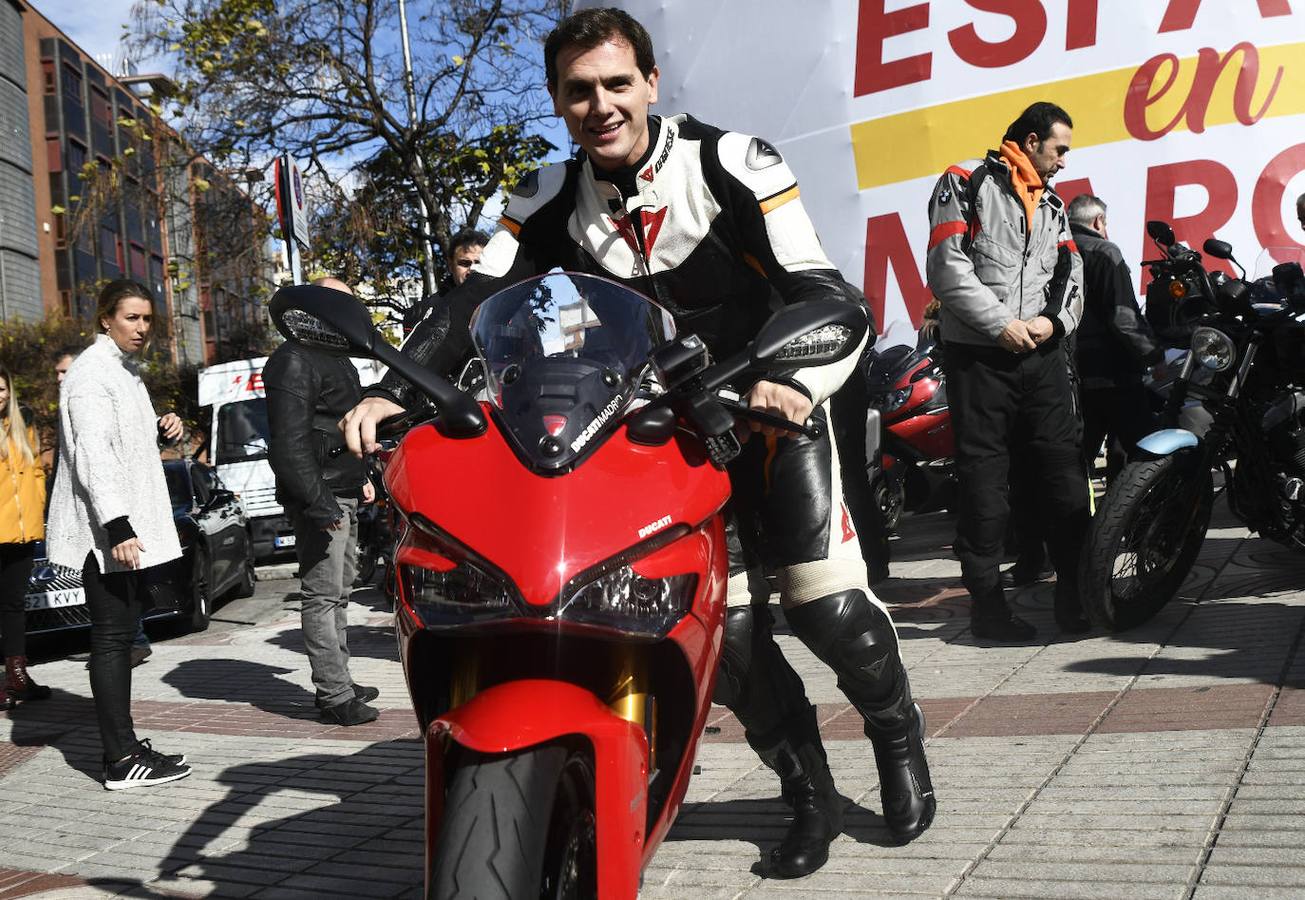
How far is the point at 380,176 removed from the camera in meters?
22.0

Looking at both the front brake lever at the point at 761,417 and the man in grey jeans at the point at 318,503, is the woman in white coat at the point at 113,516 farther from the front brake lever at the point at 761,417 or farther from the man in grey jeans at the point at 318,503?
the front brake lever at the point at 761,417

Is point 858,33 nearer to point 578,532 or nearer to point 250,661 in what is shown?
point 250,661

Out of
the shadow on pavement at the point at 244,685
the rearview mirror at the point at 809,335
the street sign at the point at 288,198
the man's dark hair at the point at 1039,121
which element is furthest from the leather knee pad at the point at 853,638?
the street sign at the point at 288,198

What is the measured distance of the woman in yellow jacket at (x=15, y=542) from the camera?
7129 millimetres

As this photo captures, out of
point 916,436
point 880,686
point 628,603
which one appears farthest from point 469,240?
point 628,603

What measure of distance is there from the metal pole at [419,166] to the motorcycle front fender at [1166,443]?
1609cm

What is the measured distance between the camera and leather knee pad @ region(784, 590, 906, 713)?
301 centimetres

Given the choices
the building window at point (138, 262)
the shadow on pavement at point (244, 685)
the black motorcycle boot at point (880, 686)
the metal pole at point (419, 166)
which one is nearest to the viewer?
the black motorcycle boot at point (880, 686)

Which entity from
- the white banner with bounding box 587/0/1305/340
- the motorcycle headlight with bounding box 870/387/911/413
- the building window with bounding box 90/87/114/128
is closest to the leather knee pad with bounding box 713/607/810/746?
the motorcycle headlight with bounding box 870/387/911/413

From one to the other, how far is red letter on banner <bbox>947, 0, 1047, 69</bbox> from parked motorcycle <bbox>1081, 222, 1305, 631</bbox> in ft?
16.4

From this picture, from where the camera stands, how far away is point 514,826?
1924mm

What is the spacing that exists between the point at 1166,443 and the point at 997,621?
1.01 metres

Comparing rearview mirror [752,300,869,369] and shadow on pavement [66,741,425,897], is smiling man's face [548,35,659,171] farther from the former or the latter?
shadow on pavement [66,741,425,897]

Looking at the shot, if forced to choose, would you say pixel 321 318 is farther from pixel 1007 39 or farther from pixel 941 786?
pixel 1007 39
